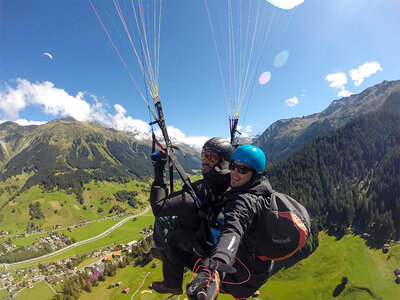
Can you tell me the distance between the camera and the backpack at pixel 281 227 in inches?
146

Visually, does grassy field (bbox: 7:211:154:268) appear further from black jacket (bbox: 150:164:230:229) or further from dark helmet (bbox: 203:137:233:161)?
black jacket (bbox: 150:164:230:229)

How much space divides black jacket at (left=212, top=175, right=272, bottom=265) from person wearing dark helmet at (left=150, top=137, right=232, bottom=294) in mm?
701

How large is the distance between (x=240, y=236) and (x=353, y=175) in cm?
16550

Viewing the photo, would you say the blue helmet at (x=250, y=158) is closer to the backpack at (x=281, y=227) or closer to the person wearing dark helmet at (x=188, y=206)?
the backpack at (x=281, y=227)

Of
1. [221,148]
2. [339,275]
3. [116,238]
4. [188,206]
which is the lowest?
[339,275]

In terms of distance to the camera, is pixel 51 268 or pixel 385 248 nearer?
pixel 385 248

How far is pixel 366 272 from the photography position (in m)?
59.0

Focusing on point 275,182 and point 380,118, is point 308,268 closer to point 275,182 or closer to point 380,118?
point 275,182

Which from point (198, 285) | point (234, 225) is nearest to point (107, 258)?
point (234, 225)

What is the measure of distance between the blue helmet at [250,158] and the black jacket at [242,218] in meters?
0.26

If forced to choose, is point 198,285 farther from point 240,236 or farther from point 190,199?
point 190,199

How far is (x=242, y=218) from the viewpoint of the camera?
3.55 m

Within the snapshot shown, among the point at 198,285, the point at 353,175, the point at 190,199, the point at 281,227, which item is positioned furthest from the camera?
the point at 353,175

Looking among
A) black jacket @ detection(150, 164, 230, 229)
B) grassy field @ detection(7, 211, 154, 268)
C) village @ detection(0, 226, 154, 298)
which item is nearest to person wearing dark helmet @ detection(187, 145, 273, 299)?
black jacket @ detection(150, 164, 230, 229)
